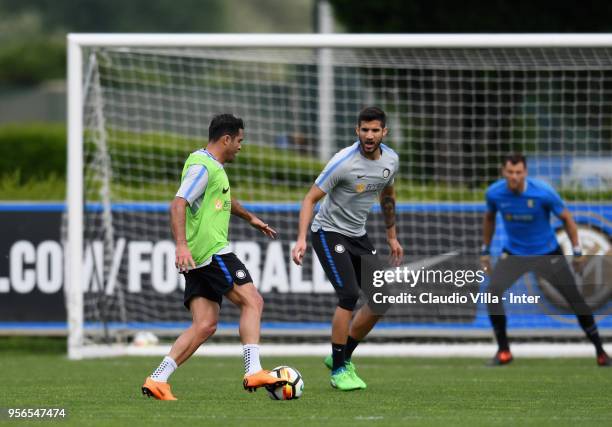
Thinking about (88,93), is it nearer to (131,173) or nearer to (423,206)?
(131,173)

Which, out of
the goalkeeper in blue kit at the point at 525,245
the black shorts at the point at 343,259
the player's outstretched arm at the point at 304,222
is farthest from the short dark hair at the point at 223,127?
the goalkeeper in blue kit at the point at 525,245

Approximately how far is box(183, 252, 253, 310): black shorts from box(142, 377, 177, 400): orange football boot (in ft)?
2.13

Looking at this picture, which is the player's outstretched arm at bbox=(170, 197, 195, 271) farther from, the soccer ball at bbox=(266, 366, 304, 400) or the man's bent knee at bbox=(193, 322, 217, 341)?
the soccer ball at bbox=(266, 366, 304, 400)

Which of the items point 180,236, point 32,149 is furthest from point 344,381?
point 32,149

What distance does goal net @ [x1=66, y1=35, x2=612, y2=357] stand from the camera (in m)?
13.7

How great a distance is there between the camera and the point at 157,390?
933 cm

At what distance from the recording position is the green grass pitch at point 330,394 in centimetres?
848

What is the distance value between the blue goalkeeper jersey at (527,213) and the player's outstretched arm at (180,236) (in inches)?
182

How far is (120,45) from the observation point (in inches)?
534

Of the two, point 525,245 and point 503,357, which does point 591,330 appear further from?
point 525,245

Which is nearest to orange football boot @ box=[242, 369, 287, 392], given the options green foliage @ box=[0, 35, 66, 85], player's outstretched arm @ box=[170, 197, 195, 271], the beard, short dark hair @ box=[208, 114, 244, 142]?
player's outstretched arm @ box=[170, 197, 195, 271]

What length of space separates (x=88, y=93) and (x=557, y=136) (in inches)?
232

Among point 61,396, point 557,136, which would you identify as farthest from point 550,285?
point 61,396

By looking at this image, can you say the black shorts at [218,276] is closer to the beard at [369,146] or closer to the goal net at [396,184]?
the beard at [369,146]
